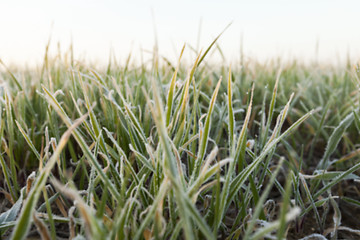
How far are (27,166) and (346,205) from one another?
81cm

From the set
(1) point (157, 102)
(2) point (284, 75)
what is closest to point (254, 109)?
(2) point (284, 75)

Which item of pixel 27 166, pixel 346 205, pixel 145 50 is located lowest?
pixel 346 205

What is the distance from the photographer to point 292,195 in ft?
2.64

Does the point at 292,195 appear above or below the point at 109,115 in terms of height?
below

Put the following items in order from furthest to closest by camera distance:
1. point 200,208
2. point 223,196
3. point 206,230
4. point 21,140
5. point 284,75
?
point 284,75 < point 21,140 < point 200,208 < point 223,196 < point 206,230

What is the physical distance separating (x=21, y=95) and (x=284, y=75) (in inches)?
44.7

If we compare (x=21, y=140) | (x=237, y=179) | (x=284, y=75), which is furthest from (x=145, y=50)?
(x=284, y=75)

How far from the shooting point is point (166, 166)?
1.62ft

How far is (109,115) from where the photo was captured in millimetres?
839

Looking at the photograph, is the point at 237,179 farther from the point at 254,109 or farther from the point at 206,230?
the point at 254,109

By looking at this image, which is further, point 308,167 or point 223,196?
point 308,167

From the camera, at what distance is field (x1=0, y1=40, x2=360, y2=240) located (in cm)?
47

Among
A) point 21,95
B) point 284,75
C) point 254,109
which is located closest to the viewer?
point 21,95

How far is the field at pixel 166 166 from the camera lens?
47 cm
